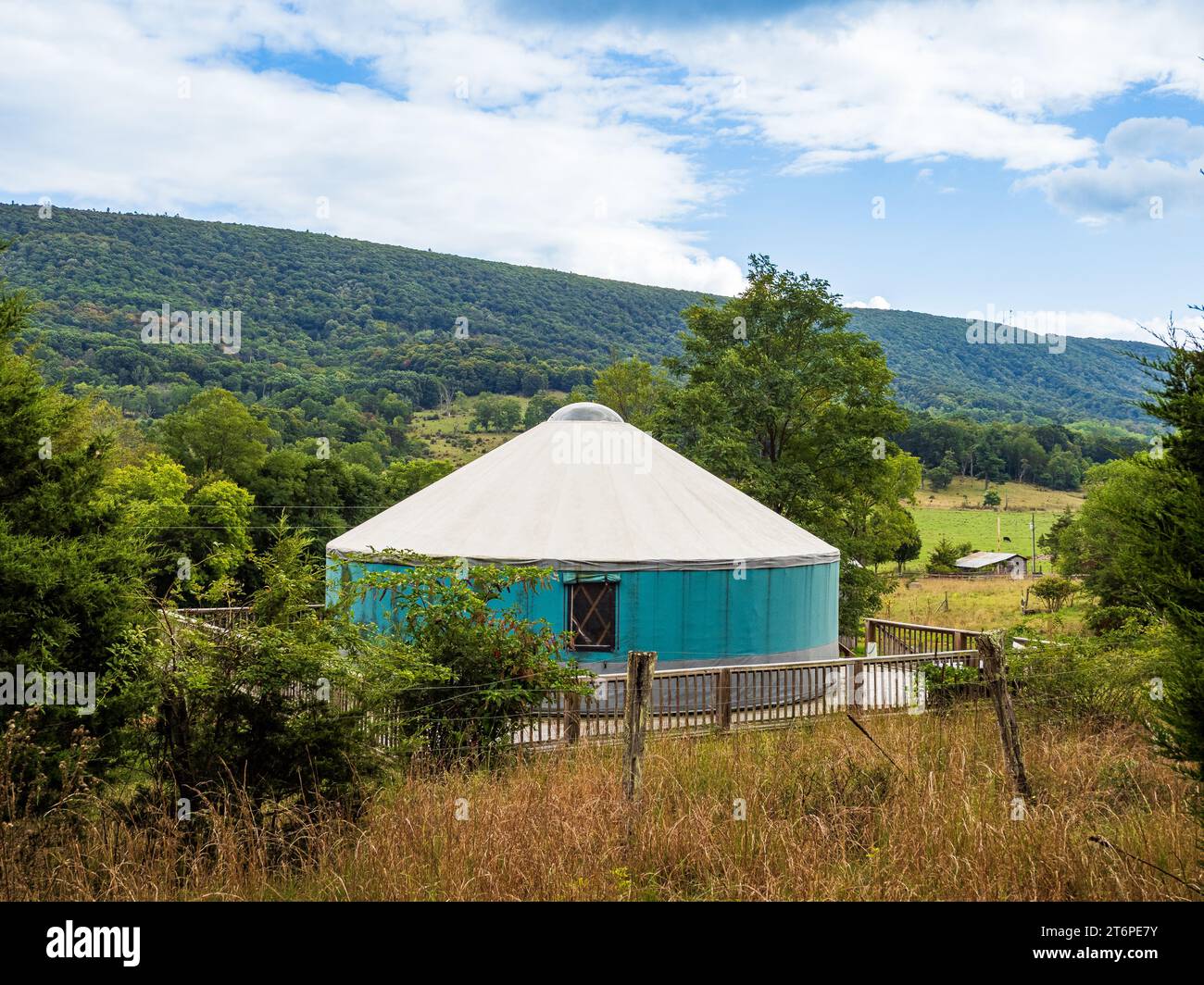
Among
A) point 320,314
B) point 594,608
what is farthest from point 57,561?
point 320,314

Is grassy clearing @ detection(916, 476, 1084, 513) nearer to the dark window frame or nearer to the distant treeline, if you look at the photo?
the distant treeline

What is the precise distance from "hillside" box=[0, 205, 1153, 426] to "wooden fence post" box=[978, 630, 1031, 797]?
5556cm

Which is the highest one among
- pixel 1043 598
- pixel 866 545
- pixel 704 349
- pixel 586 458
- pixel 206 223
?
pixel 206 223

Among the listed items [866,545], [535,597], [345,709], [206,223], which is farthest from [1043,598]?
[206,223]

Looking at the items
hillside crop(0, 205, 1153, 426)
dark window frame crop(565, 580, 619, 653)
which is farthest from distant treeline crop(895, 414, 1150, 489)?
dark window frame crop(565, 580, 619, 653)

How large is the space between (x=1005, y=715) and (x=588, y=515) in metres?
8.09

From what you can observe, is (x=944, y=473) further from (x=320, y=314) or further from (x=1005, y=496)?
(x=320, y=314)

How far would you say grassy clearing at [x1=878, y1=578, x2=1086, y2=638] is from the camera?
2641cm

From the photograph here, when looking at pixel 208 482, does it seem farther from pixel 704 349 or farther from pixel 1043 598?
pixel 1043 598

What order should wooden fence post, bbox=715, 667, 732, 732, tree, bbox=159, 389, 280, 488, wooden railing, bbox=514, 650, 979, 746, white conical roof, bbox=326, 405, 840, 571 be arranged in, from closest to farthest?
1. wooden railing, bbox=514, 650, 979, 746
2. wooden fence post, bbox=715, 667, 732, 732
3. white conical roof, bbox=326, 405, 840, 571
4. tree, bbox=159, 389, 280, 488

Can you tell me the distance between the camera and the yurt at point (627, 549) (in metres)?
12.1

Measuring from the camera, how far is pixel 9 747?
14.3 feet

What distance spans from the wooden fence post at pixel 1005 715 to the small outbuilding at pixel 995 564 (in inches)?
1746
